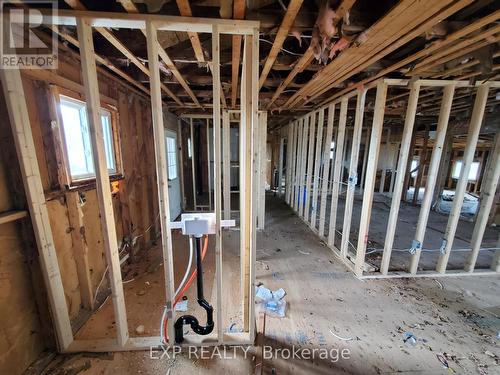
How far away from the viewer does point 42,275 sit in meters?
1.42

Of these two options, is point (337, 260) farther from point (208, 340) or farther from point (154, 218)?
point (154, 218)

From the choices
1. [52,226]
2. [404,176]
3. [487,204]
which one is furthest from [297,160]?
[52,226]

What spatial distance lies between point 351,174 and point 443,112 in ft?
3.56

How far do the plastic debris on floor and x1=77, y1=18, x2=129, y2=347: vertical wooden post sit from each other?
1.19 m

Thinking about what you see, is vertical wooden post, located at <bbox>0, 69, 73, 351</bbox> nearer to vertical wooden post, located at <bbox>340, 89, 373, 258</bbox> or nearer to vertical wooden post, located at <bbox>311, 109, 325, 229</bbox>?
vertical wooden post, located at <bbox>340, 89, 373, 258</bbox>

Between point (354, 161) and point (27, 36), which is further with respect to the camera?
point (354, 161)

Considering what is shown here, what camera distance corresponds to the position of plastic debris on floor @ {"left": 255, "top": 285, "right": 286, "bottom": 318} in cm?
193

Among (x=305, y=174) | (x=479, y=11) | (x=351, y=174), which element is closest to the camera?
(x=479, y=11)

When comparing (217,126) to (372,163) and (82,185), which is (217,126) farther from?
(372,163)

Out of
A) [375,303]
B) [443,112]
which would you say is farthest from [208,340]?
[443,112]

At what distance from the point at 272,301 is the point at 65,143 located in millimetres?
2287

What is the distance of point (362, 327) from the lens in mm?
1795

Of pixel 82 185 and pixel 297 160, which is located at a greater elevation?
pixel 297 160

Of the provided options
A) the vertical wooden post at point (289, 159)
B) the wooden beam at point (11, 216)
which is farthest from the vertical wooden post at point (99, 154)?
the vertical wooden post at point (289, 159)
